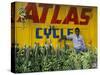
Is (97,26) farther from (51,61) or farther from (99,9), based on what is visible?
(51,61)

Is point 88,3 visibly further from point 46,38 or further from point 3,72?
point 3,72

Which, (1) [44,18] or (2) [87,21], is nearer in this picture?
(1) [44,18]

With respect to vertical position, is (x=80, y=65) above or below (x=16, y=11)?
below

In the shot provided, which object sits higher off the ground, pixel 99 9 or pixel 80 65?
pixel 99 9

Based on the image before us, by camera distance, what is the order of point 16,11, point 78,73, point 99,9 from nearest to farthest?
point 16,11
point 78,73
point 99,9

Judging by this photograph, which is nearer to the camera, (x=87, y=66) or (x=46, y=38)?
(x=46, y=38)

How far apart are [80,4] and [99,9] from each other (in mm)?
150

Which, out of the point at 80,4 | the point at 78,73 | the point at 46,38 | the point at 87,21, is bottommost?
the point at 78,73

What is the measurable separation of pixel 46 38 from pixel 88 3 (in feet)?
1.29

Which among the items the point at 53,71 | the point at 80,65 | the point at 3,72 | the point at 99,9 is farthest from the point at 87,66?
the point at 3,72

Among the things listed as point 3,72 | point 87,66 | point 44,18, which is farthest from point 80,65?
point 3,72

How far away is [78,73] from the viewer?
1.72m

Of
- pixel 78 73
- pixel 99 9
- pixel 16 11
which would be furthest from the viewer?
pixel 99 9

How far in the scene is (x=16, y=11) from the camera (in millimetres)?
1578
